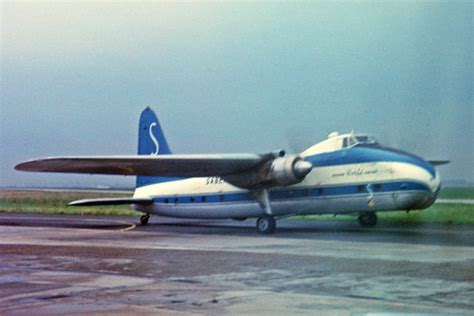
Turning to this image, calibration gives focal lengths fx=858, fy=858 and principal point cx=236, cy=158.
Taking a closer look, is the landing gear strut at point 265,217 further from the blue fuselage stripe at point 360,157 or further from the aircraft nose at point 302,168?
the blue fuselage stripe at point 360,157

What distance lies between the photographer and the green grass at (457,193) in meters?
10.3

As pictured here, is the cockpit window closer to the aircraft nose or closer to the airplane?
the airplane

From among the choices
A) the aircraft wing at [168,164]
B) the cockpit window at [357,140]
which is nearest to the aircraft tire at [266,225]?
the aircraft wing at [168,164]

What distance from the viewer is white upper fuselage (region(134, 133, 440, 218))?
17.3 meters

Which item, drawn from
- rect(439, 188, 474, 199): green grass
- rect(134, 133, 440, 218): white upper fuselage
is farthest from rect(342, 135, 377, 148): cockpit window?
rect(439, 188, 474, 199): green grass

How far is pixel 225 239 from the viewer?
704 inches

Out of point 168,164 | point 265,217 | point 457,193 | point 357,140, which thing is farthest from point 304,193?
point 457,193

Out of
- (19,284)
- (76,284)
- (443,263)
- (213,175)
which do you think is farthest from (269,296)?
(213,175)

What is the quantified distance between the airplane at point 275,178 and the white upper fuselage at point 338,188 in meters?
0.02

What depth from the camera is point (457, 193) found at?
11523 millimetres

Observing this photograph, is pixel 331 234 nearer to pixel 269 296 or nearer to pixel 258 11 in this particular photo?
pixel 269 296

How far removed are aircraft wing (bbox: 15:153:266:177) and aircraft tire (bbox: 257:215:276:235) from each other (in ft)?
4.22

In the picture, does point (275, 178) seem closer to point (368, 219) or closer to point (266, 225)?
point (266, 225)

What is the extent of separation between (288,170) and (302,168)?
378mm
